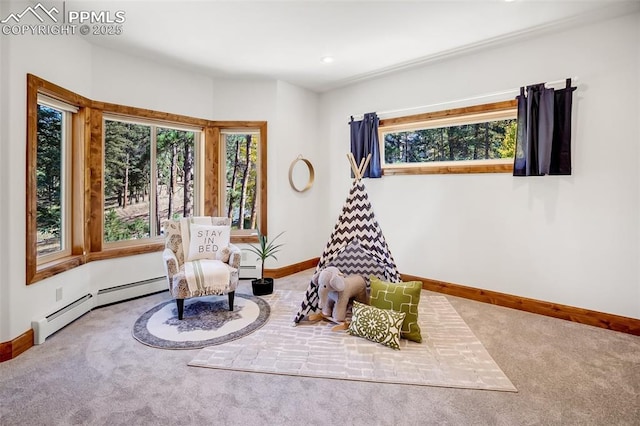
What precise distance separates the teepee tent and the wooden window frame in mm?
1680

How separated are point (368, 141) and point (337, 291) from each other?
2.34 metres

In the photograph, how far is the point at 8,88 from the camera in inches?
95.3

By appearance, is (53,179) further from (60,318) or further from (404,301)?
(404,301)

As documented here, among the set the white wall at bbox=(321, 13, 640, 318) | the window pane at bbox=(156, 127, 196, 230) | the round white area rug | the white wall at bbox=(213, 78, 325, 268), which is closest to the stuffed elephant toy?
the round white area rug

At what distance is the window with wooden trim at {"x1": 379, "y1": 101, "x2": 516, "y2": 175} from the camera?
3.60 meters

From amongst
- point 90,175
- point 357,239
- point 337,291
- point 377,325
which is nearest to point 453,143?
point 357,239

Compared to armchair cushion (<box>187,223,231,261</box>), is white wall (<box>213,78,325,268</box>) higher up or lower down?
higher up

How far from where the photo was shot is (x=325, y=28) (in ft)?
10.2

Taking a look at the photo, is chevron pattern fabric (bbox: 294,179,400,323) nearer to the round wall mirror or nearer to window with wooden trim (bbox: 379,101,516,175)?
window with wooden trim (bbox: 379,101,516,175)

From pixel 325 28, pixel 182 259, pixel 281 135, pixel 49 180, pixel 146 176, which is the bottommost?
pixel 182 259

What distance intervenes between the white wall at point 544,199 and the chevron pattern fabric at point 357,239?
49.1 inches

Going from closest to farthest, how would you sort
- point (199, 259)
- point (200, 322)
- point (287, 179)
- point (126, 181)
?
point (200, 322) < point (199, 259) < point (126, 181) < point (287, 179)

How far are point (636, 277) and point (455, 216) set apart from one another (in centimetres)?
164

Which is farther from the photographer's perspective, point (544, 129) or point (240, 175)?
point (240, 175)
